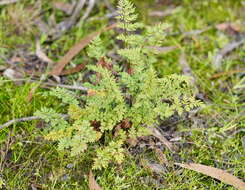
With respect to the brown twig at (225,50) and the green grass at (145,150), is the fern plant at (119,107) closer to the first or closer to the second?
the green grass at (145,150)

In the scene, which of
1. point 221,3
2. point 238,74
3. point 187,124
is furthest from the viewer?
point 221,3

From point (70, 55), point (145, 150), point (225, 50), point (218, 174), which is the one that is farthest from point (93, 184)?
point (225, 50)

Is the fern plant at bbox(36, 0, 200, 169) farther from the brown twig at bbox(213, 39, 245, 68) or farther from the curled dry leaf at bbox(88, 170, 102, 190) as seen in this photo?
the brown twig at bbox(213, 39, 245, 68)

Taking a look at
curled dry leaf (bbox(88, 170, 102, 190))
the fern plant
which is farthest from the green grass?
the fern plant

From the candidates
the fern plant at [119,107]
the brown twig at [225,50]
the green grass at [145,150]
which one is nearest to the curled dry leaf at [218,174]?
the green grass at [145,150]

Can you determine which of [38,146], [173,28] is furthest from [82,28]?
[38,146]

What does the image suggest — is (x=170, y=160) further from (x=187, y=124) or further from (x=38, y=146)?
(x=38, y=146)

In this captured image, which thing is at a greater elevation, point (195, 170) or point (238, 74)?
point (238, 74)
